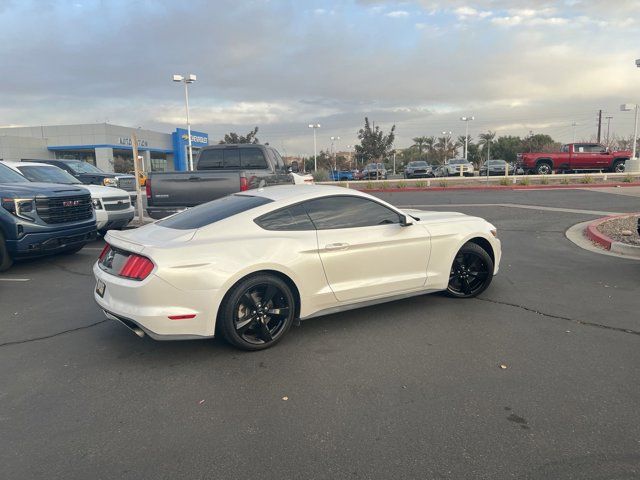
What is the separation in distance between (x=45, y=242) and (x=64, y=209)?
27.5 inches

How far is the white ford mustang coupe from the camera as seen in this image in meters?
3.95

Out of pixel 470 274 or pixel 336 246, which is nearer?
pixel 336 246

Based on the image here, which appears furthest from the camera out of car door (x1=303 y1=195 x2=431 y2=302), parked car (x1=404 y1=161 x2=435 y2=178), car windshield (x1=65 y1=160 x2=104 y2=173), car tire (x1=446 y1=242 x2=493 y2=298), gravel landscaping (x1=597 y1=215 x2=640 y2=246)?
parked car (x1=404 y1=161 x2=435 y2=178)

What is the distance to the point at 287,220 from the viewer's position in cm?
464

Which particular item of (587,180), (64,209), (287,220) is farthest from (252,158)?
(587,180)

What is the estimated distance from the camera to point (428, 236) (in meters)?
5.23

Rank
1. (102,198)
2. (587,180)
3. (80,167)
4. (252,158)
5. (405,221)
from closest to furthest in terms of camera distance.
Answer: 1. (405,221)
2. (102,198)
3. (252,158)
4. (80,167)
5. (587,180)

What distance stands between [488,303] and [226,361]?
3.19 meters

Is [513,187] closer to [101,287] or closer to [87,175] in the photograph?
[87,175]

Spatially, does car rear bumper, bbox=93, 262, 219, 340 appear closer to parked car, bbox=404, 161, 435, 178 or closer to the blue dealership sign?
parked car, bbox=404, 161, 435, 178

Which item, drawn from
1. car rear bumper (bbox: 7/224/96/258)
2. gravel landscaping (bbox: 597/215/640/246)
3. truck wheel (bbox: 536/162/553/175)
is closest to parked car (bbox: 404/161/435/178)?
truck wheel (bbox: 536/162/553/175)

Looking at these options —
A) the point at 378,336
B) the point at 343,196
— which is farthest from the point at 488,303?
the point at 343,196

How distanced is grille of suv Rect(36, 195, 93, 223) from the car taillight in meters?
4.49

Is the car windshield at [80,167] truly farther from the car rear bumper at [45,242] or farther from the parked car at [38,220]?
the car rear bumper at [45,242]
